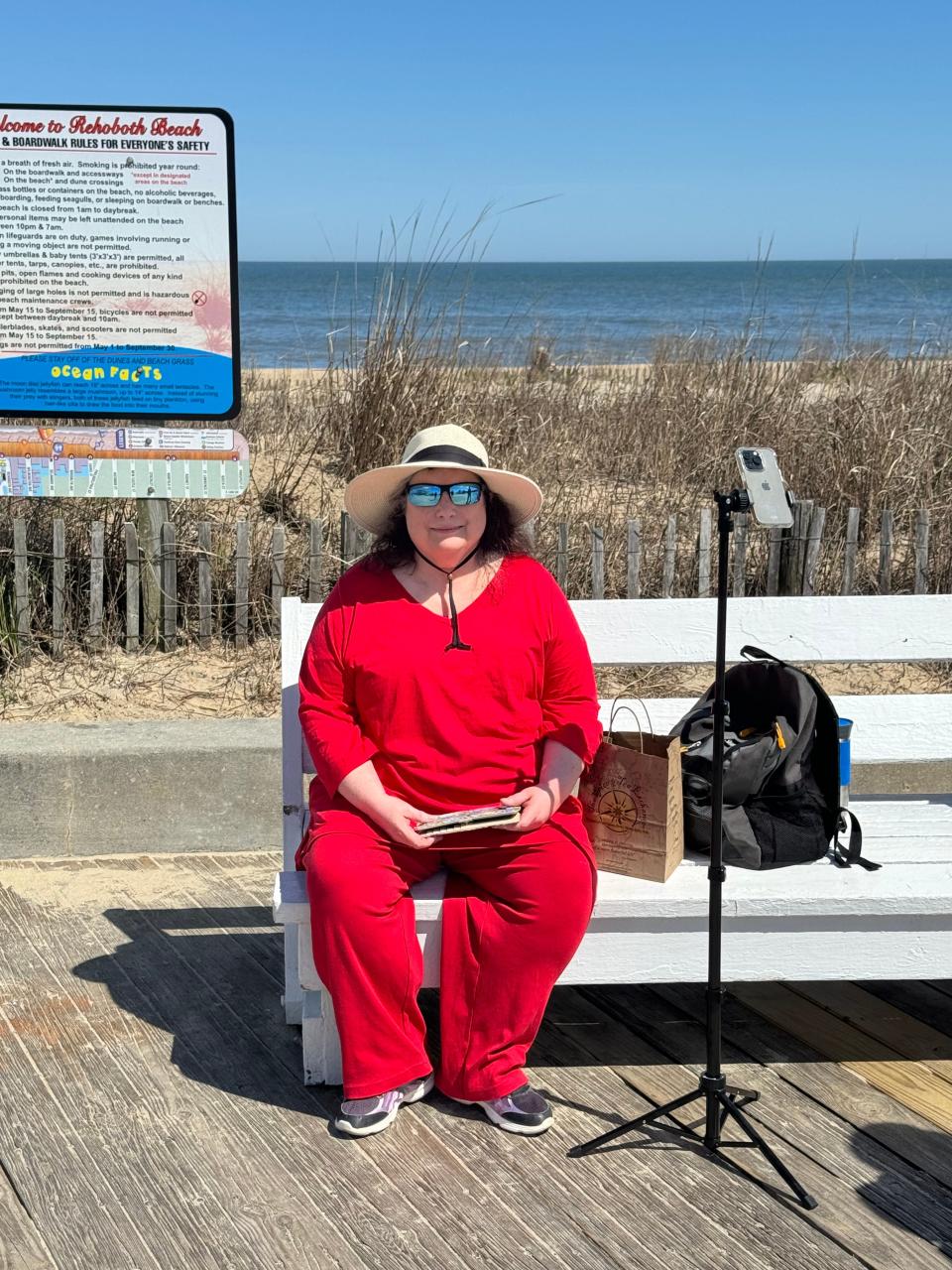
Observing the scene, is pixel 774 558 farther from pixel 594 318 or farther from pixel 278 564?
pixel 594 318

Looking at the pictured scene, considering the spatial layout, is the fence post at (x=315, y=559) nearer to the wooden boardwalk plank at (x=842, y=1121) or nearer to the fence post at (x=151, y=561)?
the fence post at (x=151, y=561)

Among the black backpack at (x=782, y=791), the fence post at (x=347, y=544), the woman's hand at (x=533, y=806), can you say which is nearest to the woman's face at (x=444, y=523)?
the woman's hand at (x=533, y=806)

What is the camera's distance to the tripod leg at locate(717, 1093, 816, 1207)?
9.56 ft

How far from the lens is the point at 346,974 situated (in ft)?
10.4

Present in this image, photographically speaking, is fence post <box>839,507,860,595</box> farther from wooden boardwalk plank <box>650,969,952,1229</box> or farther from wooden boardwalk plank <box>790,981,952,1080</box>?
wooden boardwalk plank <box>650,969,952,1229</box>

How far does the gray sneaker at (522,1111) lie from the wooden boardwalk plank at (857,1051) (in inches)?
31.6

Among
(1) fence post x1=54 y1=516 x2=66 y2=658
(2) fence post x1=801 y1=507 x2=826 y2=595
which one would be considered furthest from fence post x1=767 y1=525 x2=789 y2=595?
(1) fence post x1=54 y1=516 x2=66 y2=658

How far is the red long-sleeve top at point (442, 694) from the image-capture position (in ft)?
11.1

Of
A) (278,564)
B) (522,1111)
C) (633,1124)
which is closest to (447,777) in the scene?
(522,1111)

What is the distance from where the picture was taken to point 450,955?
3.27 meters

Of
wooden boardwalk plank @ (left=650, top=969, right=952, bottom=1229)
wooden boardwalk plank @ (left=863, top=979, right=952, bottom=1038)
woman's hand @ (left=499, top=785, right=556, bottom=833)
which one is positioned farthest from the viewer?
wooden boardwalk plank @ (left=863, top=979, right=952, bottom=1038)

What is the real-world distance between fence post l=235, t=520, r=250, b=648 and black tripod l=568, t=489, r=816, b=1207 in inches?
122

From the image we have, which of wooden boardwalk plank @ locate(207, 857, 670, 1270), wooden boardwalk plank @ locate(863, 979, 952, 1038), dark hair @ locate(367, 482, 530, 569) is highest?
dark hair @ locate(367, 482, 530, 569)

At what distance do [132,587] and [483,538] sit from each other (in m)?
2.59
